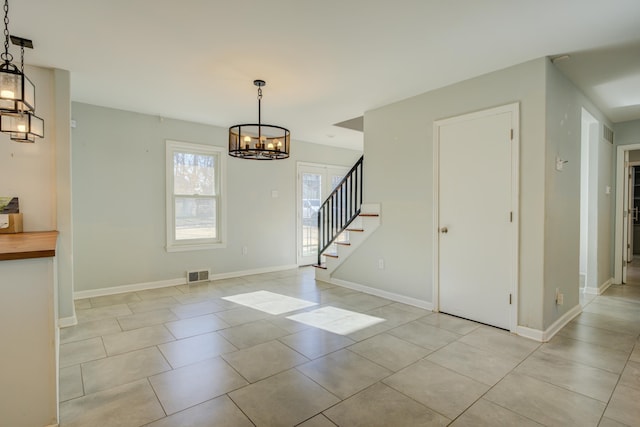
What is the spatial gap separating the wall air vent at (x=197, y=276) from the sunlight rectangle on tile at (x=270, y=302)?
112 cm

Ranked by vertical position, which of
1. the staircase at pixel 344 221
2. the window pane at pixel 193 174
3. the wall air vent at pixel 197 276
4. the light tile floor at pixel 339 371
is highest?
the window pane at pixel 193 174

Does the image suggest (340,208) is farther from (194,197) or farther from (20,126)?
(20,126)

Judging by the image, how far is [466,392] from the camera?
2.17 meters

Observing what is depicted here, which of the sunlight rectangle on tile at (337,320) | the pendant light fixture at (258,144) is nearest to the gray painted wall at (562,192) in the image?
the sunlight rectangle on tile at (337,320)

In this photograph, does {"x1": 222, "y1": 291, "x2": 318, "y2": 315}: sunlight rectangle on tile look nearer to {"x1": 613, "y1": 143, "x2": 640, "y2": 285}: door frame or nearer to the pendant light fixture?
the pendant light fixture

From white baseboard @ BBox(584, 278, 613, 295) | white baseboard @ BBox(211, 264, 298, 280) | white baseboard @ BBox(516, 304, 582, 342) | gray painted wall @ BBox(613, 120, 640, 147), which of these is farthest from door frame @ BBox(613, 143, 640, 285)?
white baseboard @ BBox(211, 264, 298, 280)

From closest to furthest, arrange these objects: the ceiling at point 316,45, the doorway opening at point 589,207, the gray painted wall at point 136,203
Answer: the ceiling at point 316,45 → the gray painted wall at point 136,203 → the doorway opening at point 589,207

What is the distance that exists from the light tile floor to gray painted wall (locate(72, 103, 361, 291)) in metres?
0.98

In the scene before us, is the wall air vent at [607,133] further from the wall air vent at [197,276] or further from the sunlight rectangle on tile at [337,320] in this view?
the wall air vent at [197,276]

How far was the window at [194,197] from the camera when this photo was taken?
5.14m

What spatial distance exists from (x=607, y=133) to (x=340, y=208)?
4.18m

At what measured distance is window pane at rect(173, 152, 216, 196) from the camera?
206 inches

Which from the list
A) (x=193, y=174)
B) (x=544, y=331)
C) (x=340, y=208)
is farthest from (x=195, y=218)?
(x=544, y=331)

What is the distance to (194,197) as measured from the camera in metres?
5.39
